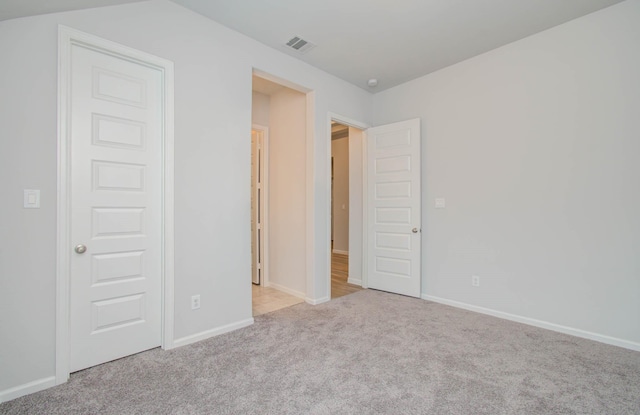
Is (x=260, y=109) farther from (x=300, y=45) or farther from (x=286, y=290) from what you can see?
(x=286, y=290)

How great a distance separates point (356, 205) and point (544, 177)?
241 centimetres

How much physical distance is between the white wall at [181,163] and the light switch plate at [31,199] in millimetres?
29

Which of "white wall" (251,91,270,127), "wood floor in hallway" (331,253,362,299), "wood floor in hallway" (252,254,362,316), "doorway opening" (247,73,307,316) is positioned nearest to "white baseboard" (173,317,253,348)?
"wood floor in hallway" (252,254,362,316)

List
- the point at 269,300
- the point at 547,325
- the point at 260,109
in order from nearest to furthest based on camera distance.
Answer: the point at 547,325 → the point at 269,300 → the point at 260,109

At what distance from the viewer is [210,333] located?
264 centimetres

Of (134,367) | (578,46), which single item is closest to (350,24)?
(578,46)

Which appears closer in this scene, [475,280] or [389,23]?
[389,23]

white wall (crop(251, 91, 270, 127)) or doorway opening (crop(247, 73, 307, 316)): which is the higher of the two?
white wall (crop(251, 91, 270, 127))

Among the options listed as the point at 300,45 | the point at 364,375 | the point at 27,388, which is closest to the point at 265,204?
the point at 300,45

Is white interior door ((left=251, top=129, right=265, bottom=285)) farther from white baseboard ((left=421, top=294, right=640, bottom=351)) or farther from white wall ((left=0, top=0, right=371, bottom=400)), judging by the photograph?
white baseboard ((left=421, top=294, right=640, bottom=351))

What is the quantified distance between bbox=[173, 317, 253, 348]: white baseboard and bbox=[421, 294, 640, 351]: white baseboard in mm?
2321

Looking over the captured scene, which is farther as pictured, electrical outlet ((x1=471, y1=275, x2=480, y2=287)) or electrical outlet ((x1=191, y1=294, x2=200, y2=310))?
electrical outlet ((x1=471, y1=275, x2=480, y2=287))

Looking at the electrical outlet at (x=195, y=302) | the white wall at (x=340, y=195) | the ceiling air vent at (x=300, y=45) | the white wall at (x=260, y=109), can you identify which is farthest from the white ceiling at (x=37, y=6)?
the white wall at (x=340, y=195)

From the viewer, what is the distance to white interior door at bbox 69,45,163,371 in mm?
2072
